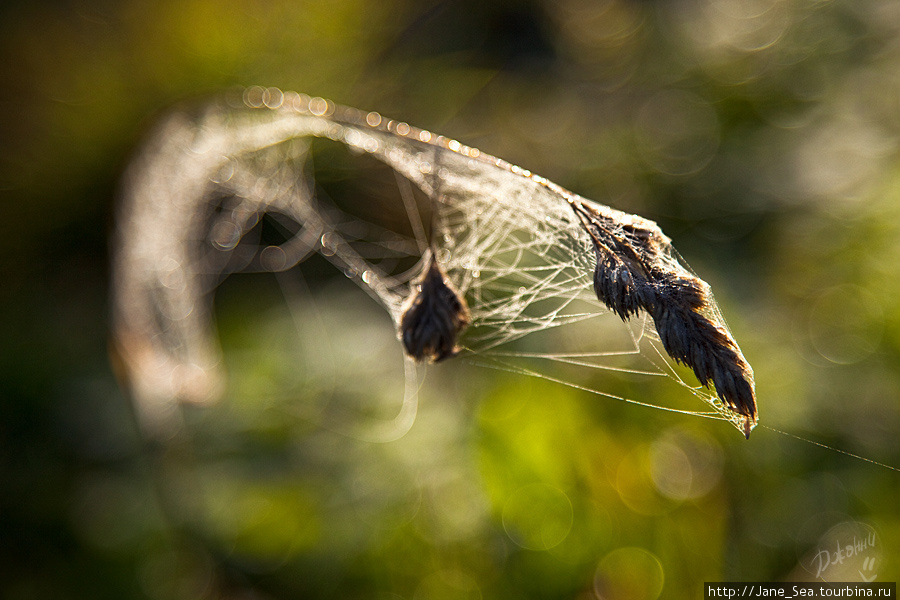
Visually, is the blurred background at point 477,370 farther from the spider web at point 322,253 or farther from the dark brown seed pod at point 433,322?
the dark brown seed pod at point 433,322

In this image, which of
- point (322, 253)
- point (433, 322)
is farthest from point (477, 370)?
→ point (433, 322)

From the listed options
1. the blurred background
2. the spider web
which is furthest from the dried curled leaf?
the blurred background

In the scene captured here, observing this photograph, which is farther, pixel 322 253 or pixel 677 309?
pixel 322 253

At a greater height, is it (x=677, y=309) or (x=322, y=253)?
(x=322, y=253)

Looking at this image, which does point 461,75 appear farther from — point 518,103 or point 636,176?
point 636,176

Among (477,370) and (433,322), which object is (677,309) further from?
(477,370)

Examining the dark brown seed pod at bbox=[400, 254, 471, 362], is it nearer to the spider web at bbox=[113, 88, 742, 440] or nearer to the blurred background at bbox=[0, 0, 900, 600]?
the spider web at bbox=[113, 88, 742, 440]
